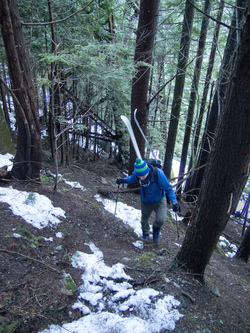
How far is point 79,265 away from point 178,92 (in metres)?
9.34

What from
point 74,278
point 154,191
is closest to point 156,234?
point 154,191

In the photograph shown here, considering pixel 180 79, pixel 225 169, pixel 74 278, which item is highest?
pixel 180 79

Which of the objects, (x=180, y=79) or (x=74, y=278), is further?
(x=180, y=79)

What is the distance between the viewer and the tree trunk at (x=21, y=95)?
4.49m

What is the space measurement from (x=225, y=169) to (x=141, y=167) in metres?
1.84

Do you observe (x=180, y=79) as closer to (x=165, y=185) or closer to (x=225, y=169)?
(x=165, y=185)

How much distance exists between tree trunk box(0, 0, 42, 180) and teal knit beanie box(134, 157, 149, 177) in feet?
8.31

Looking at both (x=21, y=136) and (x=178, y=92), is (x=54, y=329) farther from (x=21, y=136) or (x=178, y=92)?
(x=178, y=92)

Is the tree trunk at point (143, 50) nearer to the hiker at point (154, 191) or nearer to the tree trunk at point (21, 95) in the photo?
the tree trunk at point (21, 95)

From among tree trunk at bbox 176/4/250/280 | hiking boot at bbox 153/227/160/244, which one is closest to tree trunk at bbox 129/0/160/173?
hiking boot at bbox 153/227/160/244

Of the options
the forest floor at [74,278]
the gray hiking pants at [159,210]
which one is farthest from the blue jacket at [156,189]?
the forest floor at [74,278]

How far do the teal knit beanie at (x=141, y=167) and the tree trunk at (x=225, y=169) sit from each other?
151 cm

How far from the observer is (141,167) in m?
4.46

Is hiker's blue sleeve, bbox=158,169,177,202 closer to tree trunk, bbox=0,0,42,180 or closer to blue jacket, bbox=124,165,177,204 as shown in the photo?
blue jacket, bbox=124,165,177,204
